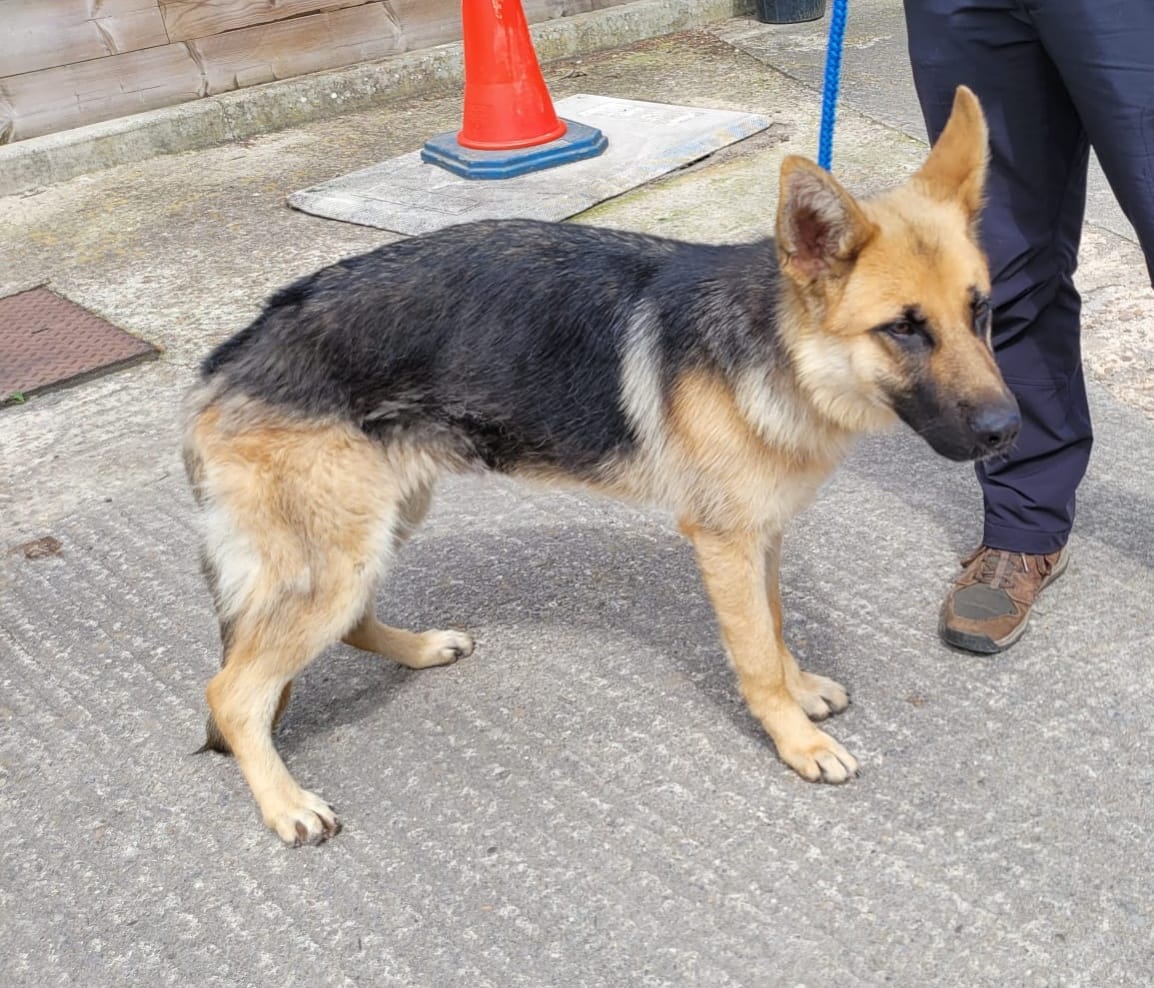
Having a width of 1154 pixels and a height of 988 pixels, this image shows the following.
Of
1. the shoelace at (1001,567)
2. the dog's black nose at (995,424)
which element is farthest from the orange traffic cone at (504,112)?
the dog's black nose at (995,424)

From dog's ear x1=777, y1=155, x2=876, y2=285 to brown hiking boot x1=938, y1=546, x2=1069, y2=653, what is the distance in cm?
118

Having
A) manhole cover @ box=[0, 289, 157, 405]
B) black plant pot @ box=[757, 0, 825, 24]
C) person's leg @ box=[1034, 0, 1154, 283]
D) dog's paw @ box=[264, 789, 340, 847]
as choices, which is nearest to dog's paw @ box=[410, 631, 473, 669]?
dog's paw @ box=[264, 789, 340, 847]

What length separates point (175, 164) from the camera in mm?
7332

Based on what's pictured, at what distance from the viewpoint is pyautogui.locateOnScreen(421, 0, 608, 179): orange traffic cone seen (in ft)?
21.4

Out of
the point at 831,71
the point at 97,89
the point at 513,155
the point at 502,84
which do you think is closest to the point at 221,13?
the point at 97,89

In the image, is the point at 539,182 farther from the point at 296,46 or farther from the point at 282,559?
the point at 282,559

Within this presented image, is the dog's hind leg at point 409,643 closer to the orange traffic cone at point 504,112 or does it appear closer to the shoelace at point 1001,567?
the shoelace at point 1001,567

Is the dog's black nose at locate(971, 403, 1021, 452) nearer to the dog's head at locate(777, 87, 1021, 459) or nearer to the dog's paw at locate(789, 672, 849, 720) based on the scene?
the dog's head at locate(777, 87, 1021, 459)

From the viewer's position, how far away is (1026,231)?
3215mm

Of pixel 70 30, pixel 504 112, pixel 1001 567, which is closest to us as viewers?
pixel 1001 567

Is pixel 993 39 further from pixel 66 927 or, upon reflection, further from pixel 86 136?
pixel 86 136

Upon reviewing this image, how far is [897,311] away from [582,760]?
1328 mm

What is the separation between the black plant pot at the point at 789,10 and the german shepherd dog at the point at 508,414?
701 centimetres

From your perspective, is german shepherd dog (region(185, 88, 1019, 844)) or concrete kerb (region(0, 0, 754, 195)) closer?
german shepherd dog (region(185, 88, 1019, 844))
